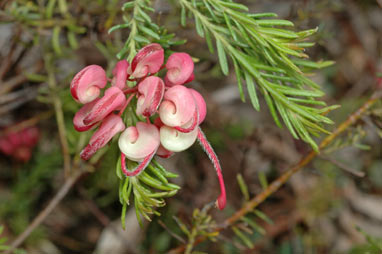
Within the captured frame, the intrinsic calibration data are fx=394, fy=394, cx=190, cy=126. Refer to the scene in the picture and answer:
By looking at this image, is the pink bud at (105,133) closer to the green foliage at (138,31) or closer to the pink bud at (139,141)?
the pink bud at (139,141)

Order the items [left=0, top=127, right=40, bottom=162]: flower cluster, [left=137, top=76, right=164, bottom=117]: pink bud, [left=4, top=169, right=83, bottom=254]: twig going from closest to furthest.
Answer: [left=137, top=76, right=164, bottom=117]: pink bud
[left=4, top=169, right=83, bottom=254]: twig
[left=0, top=127, right=40, bottom=162]: flower cluster

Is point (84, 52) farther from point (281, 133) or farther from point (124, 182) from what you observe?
point (124, 182)

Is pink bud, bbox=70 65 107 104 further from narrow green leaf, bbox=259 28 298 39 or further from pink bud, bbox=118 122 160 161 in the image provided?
narrow green leaf, bbox=259 28 298 39

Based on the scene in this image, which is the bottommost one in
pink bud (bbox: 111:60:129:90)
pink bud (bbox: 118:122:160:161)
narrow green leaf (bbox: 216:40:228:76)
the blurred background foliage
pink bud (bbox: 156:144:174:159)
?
the blurred background foliage

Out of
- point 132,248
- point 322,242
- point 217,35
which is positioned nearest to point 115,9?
point 217,35

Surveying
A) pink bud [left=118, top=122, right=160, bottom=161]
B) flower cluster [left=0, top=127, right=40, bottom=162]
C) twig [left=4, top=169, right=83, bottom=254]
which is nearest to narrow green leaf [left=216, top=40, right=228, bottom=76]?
pink bud [left=118, top=122, right=160, bottom=161]

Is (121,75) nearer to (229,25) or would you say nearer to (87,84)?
(87,84)

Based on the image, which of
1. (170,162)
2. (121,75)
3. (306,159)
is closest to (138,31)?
(121,75)

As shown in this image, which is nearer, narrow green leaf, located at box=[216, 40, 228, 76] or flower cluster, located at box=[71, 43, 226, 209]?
flower cluster, located at box=[71, 43, 226, 209]
